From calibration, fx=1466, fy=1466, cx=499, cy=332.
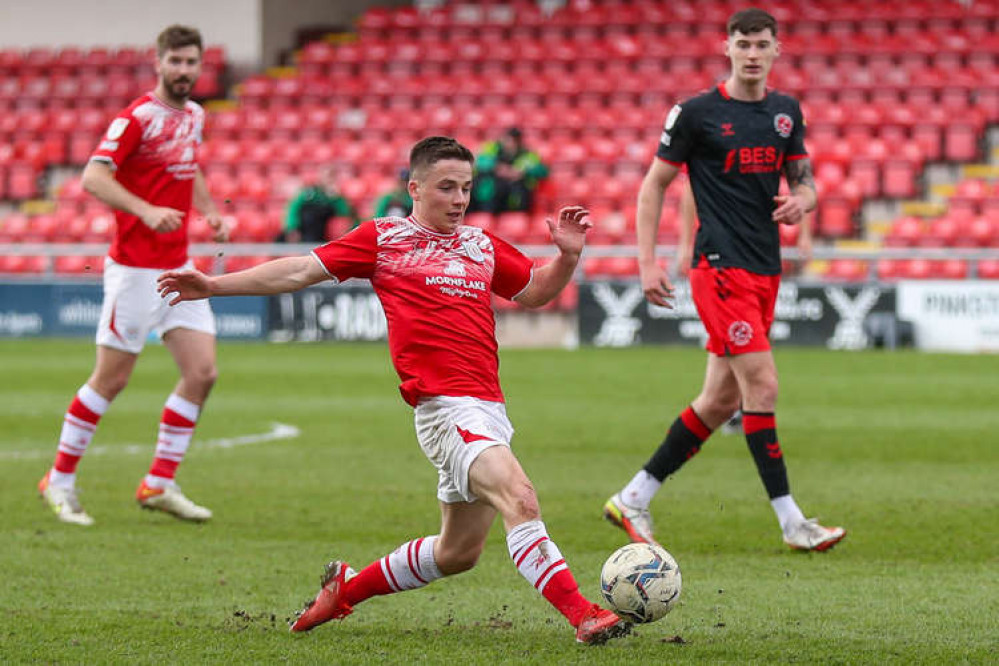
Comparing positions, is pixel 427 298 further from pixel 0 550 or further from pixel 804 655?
pixel 0 550

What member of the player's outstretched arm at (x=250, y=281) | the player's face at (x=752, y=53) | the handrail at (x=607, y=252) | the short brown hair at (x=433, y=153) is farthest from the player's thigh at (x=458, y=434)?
the handrail at (x=607, y=252)

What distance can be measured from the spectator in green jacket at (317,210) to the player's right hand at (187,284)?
51.6 ft

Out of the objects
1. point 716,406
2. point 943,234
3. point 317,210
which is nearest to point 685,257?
point 716,406

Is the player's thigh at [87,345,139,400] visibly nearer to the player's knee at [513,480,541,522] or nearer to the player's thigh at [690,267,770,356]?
the player's thigh at [690,267,770,356]

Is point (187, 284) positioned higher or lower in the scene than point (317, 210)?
higher

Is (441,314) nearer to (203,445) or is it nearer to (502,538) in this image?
(502,538)

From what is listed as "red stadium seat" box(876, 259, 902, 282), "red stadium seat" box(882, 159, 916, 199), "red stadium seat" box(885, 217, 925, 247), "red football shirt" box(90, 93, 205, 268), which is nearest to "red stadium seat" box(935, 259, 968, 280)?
"red stadium seat" box(876, 259, 902, 282)

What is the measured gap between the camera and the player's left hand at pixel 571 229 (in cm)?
471

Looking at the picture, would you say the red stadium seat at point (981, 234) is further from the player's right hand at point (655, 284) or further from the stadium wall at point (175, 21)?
Answer: the player's right hand at point (655, 284)

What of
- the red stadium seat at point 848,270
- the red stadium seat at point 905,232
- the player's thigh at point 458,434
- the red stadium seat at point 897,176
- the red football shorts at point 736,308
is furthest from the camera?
the red stadium seat at point 897,176

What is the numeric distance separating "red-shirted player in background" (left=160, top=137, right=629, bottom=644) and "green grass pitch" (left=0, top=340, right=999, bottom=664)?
0.85ft

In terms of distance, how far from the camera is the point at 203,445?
1011 centimetres

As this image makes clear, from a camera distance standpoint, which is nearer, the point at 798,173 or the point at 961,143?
the point at 798,173

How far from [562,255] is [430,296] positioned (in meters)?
0.45
